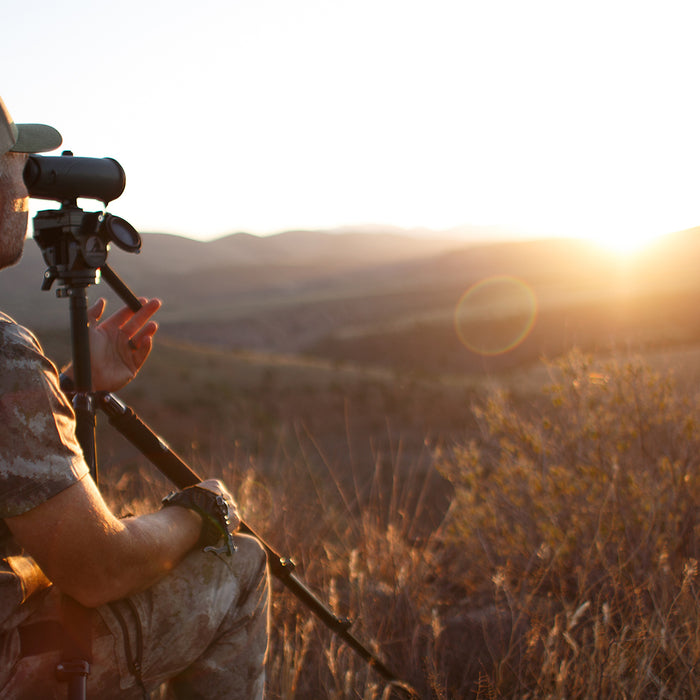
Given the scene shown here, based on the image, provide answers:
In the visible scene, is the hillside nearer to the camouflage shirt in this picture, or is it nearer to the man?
the man

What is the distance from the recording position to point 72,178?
1.73 meters

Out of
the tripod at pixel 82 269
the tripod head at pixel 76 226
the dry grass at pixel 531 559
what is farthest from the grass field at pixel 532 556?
the tripod head at pixel 76 226

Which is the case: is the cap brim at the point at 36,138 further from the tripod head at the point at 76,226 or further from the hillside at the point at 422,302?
the hillside at the point at 422,302

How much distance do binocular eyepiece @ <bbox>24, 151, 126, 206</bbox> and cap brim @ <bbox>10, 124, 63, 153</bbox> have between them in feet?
0.37

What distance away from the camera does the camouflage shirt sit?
1.26 metres

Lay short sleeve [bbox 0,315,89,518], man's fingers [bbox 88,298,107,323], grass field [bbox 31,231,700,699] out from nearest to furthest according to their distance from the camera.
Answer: short sleeve [bbox 0,315,89,518]
man's fingers [bbox 88,298,107,323]
grass field [bbox 31,231,700,699]

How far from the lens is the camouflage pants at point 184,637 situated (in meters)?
1.52

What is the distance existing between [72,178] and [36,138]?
0.64 feet

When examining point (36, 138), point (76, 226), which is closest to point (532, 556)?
point (76, 226)

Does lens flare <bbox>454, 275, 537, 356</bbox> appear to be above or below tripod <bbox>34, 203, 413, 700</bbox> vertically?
below

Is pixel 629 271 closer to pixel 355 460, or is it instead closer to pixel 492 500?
pixel 355 460

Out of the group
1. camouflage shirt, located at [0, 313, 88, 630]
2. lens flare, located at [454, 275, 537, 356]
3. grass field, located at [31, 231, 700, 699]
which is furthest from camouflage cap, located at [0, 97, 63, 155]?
lens flare, located at [454, 275, 537, 356]

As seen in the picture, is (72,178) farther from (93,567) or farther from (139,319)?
(93,567)

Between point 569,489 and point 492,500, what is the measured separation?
0.50 meters
